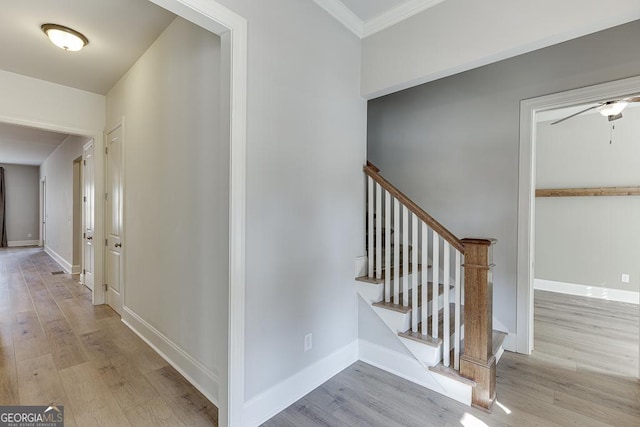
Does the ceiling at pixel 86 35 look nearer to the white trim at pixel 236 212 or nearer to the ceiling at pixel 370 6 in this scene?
the white trim at pixel 236 212

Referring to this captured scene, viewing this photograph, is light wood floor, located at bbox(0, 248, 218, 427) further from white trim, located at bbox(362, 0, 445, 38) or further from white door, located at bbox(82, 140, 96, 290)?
white trim, located at bbox(362, 0, 445, 38)

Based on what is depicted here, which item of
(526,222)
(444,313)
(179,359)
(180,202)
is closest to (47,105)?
(180,202)

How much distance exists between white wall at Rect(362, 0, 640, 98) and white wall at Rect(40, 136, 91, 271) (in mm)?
4979

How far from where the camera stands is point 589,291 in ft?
14.2

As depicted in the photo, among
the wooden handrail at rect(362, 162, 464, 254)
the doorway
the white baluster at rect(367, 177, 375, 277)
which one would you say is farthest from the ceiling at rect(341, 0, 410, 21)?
the doorway

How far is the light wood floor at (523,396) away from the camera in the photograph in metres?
1.75

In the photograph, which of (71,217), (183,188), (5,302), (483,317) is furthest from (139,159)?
(71,217)

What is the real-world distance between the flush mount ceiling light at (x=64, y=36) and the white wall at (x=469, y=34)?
97.0 inches

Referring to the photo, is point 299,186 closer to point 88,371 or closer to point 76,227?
point 88,371

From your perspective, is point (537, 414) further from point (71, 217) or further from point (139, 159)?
point (71, 217)

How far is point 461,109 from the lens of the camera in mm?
3025

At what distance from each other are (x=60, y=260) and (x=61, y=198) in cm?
139

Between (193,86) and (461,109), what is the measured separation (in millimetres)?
2597

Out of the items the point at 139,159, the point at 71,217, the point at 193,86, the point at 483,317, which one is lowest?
the point at 483,317
